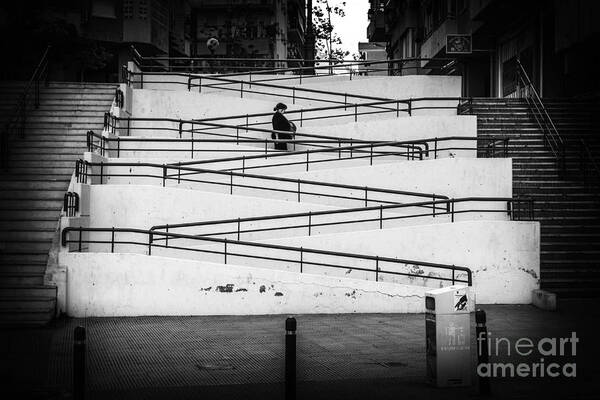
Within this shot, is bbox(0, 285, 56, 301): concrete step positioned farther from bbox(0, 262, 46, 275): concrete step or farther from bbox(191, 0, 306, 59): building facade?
bbox(191, 0, 306, 59): building facade

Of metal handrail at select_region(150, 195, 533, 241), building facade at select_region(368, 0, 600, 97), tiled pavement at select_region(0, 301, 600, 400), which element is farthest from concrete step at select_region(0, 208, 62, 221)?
building facade at select_region(368, 0, 600, 97)

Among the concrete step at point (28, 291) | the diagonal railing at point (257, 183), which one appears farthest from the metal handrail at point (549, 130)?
the concrete step at point (28, 291)

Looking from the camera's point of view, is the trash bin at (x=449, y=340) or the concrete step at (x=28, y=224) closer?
the trash bin at (x=449, y=340)

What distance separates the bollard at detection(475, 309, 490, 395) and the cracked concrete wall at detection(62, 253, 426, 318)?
713 cm

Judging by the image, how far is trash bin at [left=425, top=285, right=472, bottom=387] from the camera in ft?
31.1

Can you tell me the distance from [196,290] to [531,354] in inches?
277

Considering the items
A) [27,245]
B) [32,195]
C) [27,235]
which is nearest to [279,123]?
[32,195]

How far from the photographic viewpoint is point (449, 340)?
9.50 m

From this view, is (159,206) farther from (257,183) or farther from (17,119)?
(17,119)

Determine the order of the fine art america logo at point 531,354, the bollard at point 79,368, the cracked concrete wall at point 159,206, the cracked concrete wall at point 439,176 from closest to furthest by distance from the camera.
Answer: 1. the bollard at point 79,368
2. the fine art america logo at point 531,354
3. the cracked concrete wall at point 159,206
4. the cracked concrete wall at point 439,176

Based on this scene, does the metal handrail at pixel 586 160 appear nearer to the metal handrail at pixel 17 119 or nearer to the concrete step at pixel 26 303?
the concrete step at pixel 26 303

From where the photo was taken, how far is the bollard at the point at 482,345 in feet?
29.6

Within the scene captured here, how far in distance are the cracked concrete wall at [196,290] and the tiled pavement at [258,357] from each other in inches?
15.0

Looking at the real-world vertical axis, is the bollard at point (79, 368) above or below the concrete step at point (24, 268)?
below
